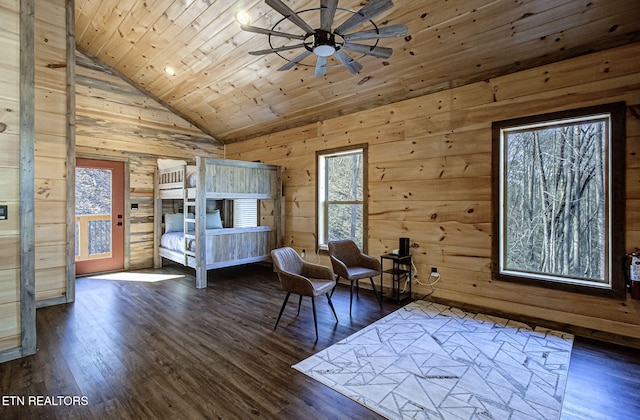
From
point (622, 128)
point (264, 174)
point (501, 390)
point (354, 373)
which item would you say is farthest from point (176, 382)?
point (622, 128)

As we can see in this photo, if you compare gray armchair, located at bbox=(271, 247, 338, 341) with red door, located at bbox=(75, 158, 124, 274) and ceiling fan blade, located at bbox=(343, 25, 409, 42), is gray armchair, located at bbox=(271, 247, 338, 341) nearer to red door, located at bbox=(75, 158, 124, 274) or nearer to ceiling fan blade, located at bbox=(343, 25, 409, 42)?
ceiling fan blade, located at bbox=(343, 25, 409, 42)

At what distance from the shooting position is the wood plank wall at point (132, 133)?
17.5ft

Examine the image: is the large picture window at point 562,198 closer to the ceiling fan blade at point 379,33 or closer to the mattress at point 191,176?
the ceiling fan blade at point 379,33

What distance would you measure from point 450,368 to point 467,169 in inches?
89.9

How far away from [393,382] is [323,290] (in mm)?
1058

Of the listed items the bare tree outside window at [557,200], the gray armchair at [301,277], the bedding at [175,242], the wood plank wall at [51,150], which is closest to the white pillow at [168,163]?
the bedding at [175,242]

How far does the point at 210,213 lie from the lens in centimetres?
605

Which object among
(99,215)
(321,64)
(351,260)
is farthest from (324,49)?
(99,215)

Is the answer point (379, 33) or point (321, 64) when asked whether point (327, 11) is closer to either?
point (379, 33)

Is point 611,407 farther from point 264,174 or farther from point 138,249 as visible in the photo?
point 138,249

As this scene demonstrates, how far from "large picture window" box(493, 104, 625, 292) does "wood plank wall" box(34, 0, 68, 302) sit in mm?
5405

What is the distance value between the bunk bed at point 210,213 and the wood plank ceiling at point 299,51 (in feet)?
4.26

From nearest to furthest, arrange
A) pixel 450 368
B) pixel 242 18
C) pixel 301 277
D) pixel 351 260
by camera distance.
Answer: pixel 450 368 < pixel 301 277 < pixel 242 18 < pixel 351 260

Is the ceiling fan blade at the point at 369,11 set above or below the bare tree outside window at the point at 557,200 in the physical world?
above
